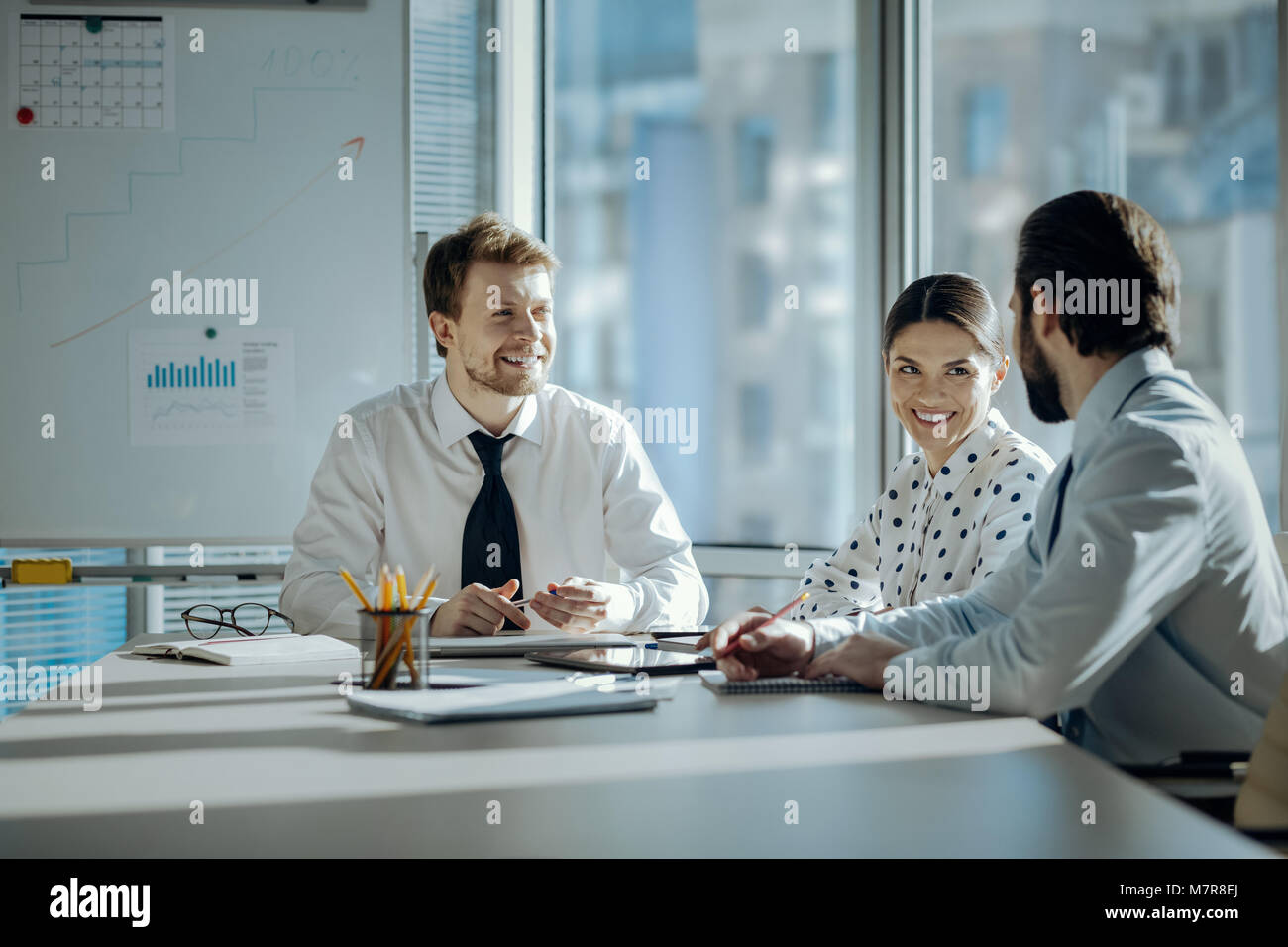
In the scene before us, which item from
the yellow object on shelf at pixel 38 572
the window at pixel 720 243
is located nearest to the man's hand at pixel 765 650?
the window at pixel 720 243

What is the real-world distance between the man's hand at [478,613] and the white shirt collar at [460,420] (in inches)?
25.1

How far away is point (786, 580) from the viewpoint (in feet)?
10.3

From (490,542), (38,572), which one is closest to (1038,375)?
(490,542)

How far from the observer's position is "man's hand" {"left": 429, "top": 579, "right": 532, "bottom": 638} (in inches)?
69.8

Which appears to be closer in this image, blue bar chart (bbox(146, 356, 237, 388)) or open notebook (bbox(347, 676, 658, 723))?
open notebook (bbox(347, 676, 658, 723))

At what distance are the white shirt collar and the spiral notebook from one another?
46.5 inches

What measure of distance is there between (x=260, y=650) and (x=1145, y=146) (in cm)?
222

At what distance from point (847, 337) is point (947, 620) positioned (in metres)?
1.71

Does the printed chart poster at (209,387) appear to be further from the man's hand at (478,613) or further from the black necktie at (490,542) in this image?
→ the man's hand at (478,613)

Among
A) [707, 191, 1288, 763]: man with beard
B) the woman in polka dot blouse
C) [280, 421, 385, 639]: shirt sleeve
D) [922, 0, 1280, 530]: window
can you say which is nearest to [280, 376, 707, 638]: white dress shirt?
[280, 421, 385, 639]: shirt sleeve

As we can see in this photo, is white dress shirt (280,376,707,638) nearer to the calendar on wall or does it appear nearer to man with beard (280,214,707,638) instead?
man with beard (280,214,707,638)

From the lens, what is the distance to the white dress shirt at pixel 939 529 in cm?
177
